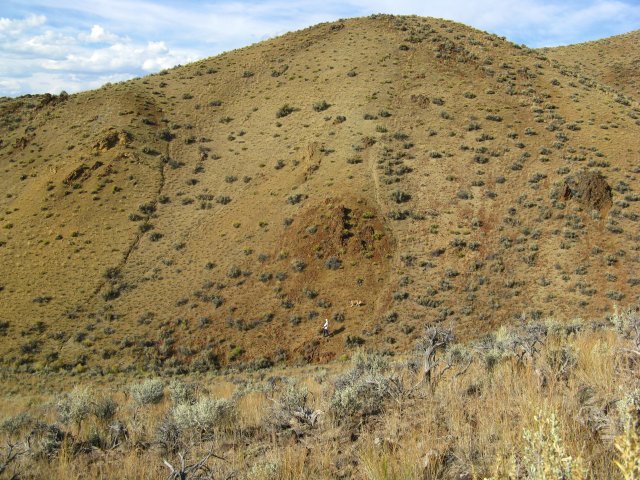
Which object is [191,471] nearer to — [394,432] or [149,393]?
[394,432]

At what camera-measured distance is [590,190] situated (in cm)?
3366

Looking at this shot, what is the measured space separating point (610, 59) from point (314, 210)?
8006 centimetres

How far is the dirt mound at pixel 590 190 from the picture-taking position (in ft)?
109

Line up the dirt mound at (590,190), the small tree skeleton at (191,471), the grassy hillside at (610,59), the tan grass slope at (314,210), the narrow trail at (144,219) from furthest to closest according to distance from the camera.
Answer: the grassy hillside at (610,59)
the narrow trail at (144,219)
the dirt mound at (590,190)
the tan grass slope at (314,210)
the small tree skeleton at (191,471)

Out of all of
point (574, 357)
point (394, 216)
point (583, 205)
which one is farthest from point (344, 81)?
point (574, 357)

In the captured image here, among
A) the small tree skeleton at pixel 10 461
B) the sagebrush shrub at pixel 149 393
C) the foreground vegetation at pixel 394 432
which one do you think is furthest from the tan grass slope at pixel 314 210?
the small tree skeleton at pixel 10 461

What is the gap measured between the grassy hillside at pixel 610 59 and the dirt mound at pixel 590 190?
49918 millimetres

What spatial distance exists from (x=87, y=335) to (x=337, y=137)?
27857mm

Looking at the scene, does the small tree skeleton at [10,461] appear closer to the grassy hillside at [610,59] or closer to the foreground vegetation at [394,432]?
the foreground vegetation at [394,432]

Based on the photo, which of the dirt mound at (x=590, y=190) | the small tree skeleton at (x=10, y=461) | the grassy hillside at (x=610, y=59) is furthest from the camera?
the grassy hillside at (x=610, y=59)

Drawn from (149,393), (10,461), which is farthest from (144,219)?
(10,461)

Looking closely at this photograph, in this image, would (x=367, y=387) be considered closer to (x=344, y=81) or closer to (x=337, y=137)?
(x=337, y=137)

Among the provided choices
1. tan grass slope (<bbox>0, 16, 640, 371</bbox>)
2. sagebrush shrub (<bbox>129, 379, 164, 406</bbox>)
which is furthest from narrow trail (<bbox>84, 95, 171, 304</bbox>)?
sagebrush shrub (<bbox>129, 379, 164, 406</bbox>)

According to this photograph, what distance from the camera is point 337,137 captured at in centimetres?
4466
